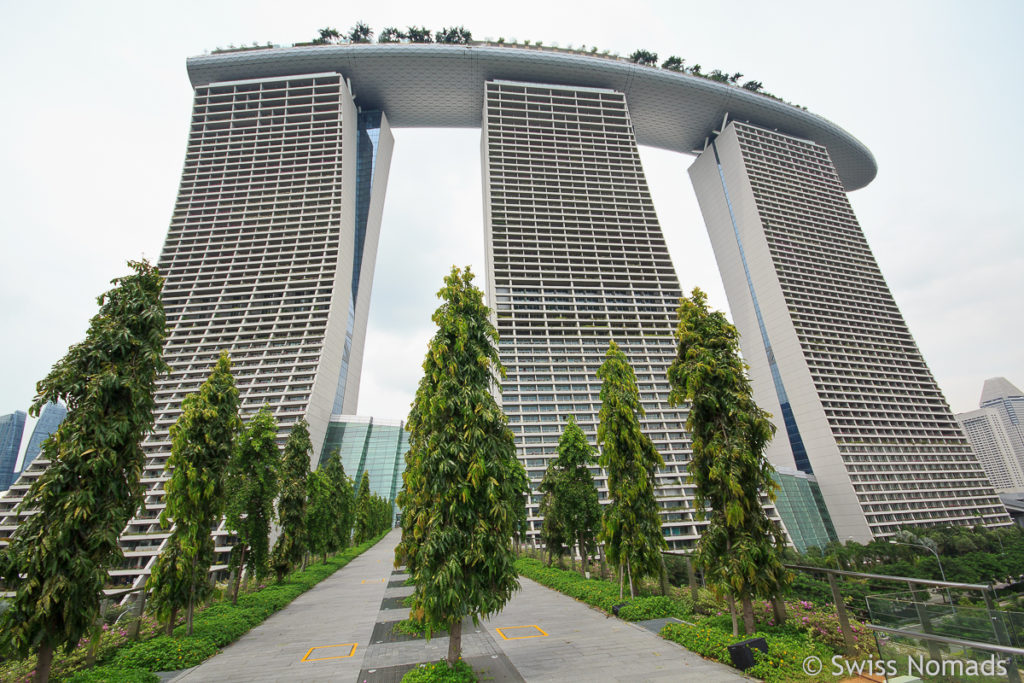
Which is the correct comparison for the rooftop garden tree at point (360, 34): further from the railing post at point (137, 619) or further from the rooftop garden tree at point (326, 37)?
the railing post at point (137, 619)

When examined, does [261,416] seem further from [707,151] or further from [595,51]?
[707,151]

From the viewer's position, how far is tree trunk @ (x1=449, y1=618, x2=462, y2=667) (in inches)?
335

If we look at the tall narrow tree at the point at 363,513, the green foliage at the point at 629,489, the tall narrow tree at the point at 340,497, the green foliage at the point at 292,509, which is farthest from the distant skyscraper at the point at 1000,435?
the green foliage at the point at 292,509

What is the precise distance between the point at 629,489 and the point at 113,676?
47.3 ft

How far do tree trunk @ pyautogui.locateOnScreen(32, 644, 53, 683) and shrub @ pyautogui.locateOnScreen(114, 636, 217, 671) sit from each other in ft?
5.51

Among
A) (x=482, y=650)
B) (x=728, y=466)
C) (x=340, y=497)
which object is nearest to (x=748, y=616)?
(x=728, y=466)

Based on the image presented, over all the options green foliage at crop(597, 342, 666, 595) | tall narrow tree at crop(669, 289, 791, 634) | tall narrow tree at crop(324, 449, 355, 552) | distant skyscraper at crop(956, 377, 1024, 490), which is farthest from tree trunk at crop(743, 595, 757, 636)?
distant skyscraper at crop(956, 377, 1024, 490)

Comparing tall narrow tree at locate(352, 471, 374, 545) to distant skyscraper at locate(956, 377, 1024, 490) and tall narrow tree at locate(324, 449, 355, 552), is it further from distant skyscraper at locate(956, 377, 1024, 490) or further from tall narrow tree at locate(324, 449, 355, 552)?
distant skyscraper at locate(956, 377, 1024, 490)

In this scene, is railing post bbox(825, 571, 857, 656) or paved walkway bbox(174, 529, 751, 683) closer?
railing post bbox(825, 571, 857, 656)

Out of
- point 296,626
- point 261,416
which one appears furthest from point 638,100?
point 296,626

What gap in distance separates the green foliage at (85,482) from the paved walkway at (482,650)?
10.3 ft

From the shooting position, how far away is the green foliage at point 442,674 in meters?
7.83

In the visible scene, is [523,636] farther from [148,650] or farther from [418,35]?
[418,35]

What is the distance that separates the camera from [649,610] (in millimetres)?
12930
